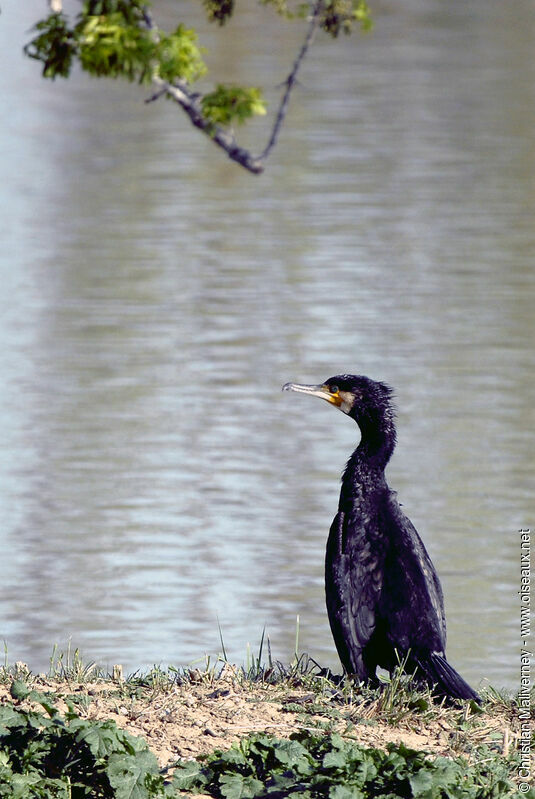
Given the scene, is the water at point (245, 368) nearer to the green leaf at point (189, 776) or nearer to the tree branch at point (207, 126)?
the tree branch at point (207, 126)

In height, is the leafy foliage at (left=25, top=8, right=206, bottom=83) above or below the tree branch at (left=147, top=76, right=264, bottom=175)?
above

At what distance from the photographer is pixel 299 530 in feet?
40.8

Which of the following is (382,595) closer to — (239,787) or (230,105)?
(239,787)

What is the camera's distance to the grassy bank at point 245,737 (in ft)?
18.0

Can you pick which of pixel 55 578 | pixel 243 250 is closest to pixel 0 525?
pixel 55 578

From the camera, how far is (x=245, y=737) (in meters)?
5.88

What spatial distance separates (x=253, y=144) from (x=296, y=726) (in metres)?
25.5

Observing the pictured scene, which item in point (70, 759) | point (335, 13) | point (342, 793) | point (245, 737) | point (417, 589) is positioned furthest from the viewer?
point (335, 13)

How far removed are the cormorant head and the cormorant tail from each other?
996mm

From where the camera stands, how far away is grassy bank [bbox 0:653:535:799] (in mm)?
5477

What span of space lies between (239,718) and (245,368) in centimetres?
1103

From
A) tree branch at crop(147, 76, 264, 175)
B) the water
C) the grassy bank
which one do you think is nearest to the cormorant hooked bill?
the grassy bank

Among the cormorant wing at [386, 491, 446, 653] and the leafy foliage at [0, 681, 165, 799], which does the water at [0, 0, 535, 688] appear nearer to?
the cormorant wing at [386, 491, 446, 653]

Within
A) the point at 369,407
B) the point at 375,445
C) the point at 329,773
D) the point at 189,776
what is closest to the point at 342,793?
the point at 329,773
